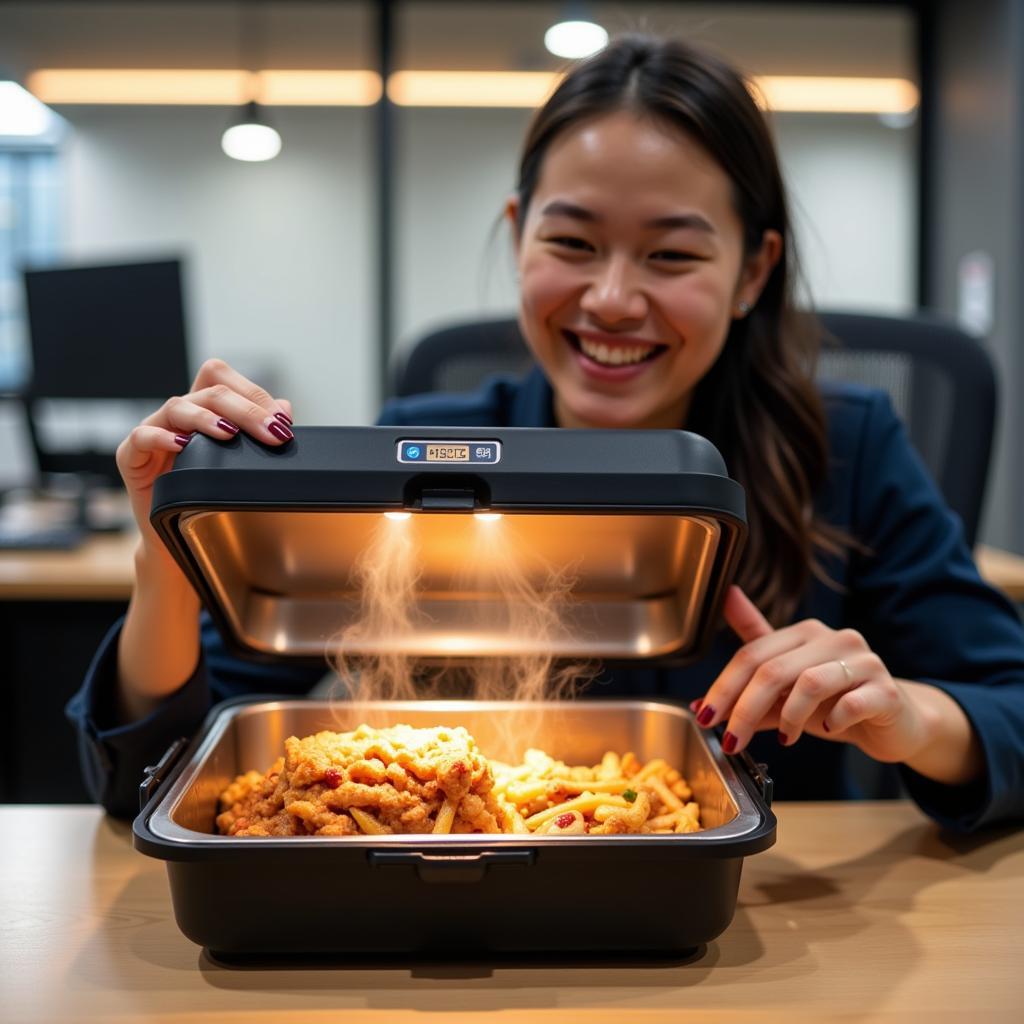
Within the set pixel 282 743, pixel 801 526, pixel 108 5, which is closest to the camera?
pixel 282 743

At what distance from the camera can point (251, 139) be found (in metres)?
4.18

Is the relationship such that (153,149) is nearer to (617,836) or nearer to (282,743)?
(282,743)

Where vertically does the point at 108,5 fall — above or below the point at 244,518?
above

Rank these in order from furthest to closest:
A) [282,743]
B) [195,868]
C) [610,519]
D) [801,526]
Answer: [801,526]
[282,743]
[610,519]
[195,868]

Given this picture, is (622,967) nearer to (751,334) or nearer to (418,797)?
(418,797)

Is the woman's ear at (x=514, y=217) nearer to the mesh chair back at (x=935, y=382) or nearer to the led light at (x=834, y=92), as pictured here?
the mesh chair back at (x=935, y=382)

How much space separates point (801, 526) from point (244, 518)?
70 centimetres

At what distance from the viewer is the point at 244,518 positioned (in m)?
0.89

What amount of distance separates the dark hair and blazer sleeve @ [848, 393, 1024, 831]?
0.07 m

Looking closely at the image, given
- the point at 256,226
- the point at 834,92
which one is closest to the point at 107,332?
the point at 256,226

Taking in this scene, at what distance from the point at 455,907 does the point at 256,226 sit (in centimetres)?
407

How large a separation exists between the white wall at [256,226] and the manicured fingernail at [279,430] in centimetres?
363

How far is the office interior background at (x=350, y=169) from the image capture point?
14.0 feet

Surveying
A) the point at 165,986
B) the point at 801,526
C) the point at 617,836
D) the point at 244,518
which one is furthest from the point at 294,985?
the point at 801,526
